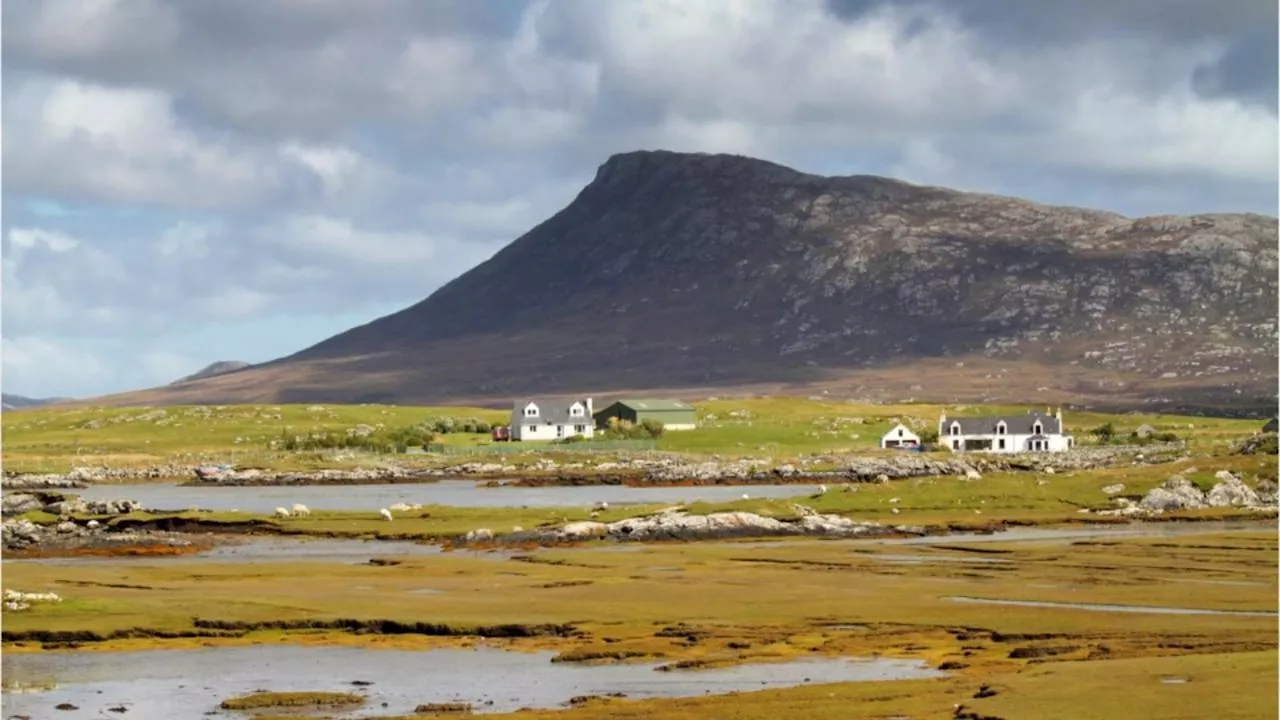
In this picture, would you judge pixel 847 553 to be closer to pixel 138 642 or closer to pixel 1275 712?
pixel 138 642

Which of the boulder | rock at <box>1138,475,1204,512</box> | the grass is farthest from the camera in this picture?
the boulder

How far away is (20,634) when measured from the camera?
47.5m

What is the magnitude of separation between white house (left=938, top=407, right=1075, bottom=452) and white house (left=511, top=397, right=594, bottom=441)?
4571 cm

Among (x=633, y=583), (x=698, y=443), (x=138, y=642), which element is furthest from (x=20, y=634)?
(x=698, y=443)

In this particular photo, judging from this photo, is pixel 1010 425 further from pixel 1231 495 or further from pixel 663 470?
pixel 1231 495

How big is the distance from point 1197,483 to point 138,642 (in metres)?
70.6

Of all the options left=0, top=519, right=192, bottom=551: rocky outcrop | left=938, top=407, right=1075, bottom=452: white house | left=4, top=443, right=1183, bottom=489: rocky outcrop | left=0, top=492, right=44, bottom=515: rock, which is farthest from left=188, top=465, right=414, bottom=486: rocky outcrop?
left=938, top=407, right=1075, bottom=452: white house

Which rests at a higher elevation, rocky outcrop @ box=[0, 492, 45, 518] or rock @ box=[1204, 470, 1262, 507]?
rocky outcrop @ box=[0, 492, 45, 518]

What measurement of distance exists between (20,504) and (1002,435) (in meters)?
102

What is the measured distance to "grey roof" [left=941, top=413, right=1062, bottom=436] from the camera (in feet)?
561

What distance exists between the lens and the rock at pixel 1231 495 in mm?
97812

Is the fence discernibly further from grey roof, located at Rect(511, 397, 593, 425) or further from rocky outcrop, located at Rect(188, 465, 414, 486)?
rocky outcrop, located at Rect(188, 465, 414, 486)

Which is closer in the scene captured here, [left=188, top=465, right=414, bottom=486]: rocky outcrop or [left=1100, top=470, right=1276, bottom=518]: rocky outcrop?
[left=1100, top=470, right=1276, bottom=518]: rocky outcrop

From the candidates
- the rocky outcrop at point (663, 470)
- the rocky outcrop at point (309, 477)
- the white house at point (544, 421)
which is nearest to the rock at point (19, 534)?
the rocky outcrop at point (663, 470)
